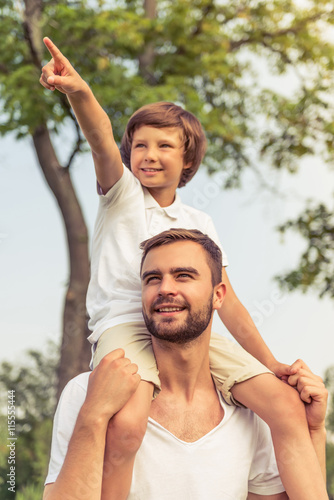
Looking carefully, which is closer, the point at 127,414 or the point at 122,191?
the point at 127,414

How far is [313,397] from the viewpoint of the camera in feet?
8.85

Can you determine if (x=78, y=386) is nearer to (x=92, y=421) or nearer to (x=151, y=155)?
(x=92, y=421)

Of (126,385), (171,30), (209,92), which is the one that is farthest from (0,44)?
(126,385)

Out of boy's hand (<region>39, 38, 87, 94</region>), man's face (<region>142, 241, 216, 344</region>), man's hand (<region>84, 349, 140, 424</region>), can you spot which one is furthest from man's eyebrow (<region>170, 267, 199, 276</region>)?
boy's hand (<region>39, 38, 87, 94</region>)

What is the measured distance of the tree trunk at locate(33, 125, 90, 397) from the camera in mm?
8359

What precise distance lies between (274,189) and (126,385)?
8752mm

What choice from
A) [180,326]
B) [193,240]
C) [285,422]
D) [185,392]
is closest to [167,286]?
[180,326]

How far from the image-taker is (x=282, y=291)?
9930mm

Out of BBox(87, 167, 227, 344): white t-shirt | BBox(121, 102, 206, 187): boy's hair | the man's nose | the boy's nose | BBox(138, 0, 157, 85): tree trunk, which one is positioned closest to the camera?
the man's nose

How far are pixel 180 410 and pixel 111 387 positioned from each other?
513mm

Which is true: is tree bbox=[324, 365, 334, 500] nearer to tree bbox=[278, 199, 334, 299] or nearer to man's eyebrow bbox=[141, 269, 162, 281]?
tree bbox=[278, 199, 334, 299]

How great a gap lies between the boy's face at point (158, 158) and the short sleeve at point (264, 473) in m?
1.31

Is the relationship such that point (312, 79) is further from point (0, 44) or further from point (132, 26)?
point (0, 44)

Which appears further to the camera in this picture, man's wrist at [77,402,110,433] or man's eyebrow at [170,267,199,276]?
man's eyebrow at [170,267,199,276]
